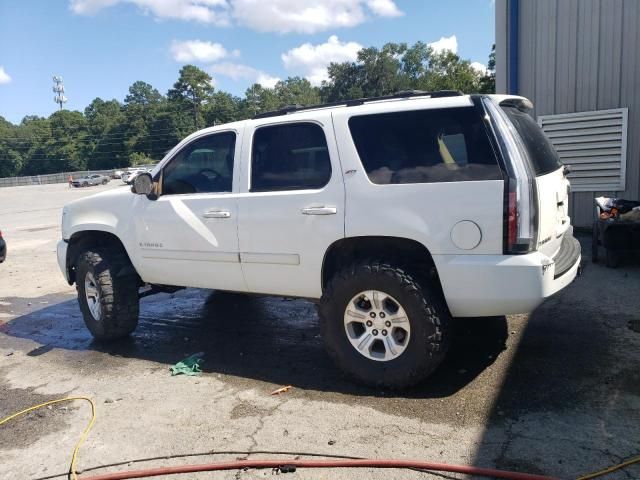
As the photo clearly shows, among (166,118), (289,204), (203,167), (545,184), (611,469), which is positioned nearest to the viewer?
(611,469)

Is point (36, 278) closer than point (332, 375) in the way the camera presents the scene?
No

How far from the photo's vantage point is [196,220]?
4.81 m

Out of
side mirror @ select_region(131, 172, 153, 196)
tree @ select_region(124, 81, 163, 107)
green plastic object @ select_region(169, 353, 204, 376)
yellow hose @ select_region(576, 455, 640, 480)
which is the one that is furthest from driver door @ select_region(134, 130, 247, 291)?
tree @ select_region(124, 81, 163, 107)

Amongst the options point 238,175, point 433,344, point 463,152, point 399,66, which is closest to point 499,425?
point 433,344

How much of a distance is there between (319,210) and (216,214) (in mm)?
1064

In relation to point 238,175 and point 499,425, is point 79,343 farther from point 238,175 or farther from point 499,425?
point 499,425

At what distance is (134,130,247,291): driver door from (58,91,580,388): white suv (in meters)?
0.01

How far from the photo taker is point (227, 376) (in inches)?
181

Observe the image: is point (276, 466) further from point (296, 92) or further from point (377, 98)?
point (296, 92)

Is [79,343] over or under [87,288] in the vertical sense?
under

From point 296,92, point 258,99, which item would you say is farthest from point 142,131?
point 296,92

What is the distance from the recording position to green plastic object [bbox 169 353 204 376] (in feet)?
15.5

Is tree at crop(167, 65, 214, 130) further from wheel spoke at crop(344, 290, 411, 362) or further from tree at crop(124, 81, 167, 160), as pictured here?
Answer: wheel spoke at crop(344, 290, 411, 362)

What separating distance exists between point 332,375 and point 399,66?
10474cm
